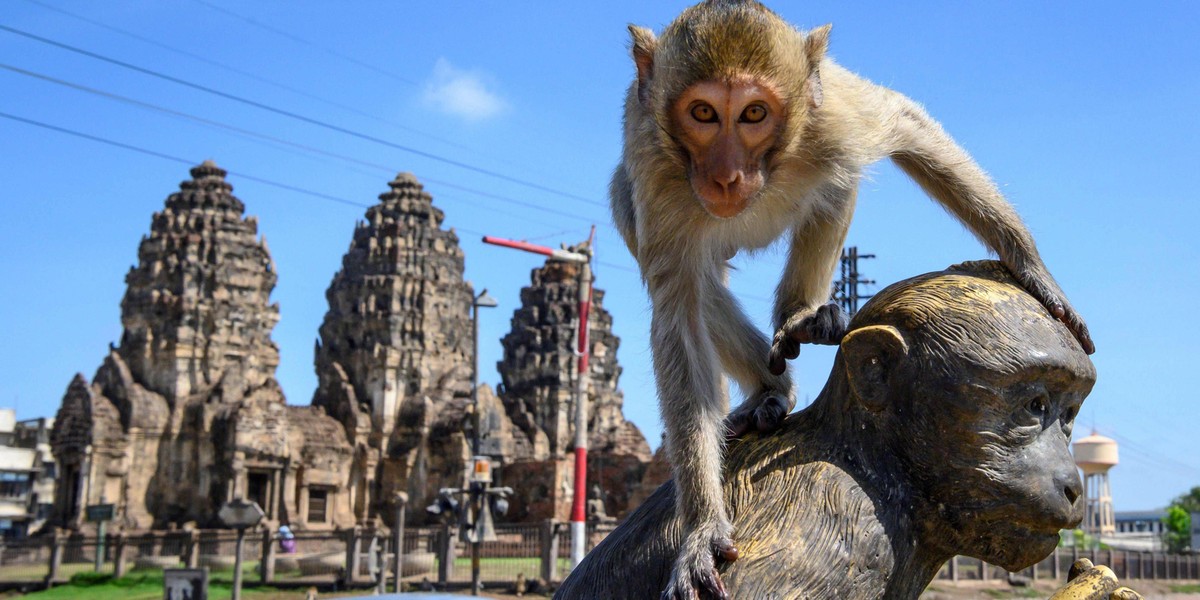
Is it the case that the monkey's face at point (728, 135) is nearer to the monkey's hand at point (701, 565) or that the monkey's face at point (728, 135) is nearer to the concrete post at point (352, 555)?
the monkey's hand at point (701, 565)

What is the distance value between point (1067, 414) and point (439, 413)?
4599cm

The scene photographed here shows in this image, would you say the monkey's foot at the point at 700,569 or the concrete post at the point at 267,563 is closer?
the monkey's foot at the point at 700,569

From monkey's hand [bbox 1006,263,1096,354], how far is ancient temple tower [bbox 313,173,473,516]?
4412 cm

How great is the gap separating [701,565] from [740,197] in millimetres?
1094

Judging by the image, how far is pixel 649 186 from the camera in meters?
3.73

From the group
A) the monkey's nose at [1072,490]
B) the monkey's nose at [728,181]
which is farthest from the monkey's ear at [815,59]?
the monkey's nose at [1072,490]

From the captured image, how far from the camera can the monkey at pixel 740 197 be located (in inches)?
136

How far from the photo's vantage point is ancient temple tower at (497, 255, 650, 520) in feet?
143

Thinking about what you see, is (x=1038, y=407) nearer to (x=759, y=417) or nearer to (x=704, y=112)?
(x=759, y=417)

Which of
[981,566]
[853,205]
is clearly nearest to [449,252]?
[981,566]

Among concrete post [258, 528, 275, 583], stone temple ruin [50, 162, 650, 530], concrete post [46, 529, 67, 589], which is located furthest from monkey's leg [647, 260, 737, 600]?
stone temple ruin [50, 162, 650, 530]

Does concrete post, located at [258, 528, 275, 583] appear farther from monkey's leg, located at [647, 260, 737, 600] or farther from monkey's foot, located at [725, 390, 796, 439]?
monkey's foot, located at [725, 390, 796, 439]

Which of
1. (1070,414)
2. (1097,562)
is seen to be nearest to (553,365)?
(1097,562)

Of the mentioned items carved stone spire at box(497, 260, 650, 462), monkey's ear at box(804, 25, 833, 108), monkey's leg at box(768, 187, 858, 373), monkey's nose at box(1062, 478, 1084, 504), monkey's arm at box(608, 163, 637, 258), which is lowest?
monkey's nose at box(1062, 478, 1084, 504)
